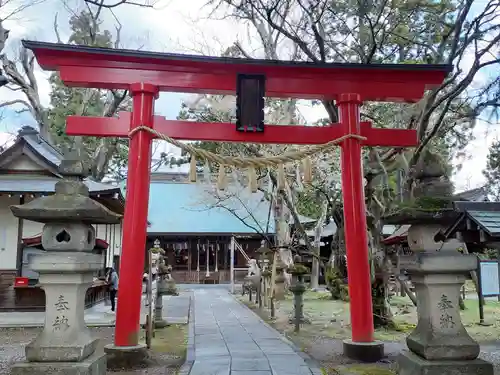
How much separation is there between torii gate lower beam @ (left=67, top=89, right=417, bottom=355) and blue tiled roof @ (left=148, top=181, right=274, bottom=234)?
1601 centimetres

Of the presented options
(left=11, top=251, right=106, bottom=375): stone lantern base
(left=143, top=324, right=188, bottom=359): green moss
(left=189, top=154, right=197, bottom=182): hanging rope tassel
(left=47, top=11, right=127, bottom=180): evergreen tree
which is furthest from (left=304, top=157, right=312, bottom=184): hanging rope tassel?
(left=47, top=11, right=127, bottom=180): evergreen tree

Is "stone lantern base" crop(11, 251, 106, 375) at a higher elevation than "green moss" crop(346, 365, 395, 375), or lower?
higher

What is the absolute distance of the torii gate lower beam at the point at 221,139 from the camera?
22.2ft

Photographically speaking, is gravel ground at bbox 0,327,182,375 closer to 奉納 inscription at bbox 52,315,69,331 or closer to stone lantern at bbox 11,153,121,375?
stone lantern at bbox 11,153,121,375

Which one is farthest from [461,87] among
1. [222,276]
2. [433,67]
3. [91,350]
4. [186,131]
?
[222,276]

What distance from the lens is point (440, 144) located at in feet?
57.0

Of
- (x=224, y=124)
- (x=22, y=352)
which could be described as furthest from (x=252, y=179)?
(x=22, y=352)

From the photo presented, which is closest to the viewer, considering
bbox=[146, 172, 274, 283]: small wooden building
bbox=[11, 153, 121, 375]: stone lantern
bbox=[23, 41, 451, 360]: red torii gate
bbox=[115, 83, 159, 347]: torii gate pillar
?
bbox=[11, 153, 121, 375]: stone lantern

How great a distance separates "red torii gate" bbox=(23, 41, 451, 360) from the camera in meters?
6.96

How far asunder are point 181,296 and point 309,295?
576cm

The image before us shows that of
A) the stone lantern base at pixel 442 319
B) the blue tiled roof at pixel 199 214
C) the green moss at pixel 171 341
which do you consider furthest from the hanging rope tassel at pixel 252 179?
the blue tiled roof at pixel 199 214

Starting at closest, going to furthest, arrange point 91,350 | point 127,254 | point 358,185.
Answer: point 91,350 < point 127,254 < point 358,185

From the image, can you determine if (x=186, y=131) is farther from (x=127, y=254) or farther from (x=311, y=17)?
(x=311, y=17)

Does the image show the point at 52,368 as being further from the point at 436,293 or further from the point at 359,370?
the point at 436,293
